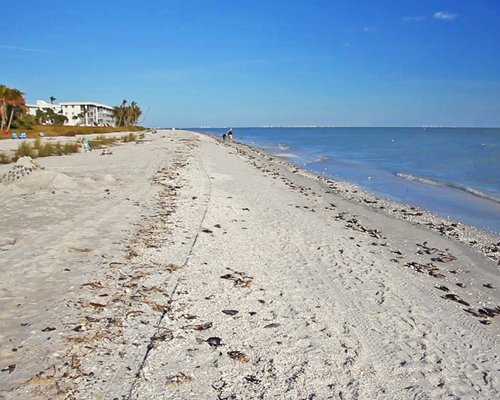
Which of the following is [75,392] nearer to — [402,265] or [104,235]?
[104,235]

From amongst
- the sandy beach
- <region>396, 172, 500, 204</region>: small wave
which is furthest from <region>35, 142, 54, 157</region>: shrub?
<region>396, 172, 500, 204</region>: small wave

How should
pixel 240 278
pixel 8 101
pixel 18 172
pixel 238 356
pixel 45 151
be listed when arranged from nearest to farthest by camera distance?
pixel 238 356 < pixel 240 278 < pixel 18 172 < pixel 45 151 < pixel 8 101

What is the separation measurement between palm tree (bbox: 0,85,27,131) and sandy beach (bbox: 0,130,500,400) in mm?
49718

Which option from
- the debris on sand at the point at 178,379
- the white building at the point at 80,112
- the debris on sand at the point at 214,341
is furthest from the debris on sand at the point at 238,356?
Result: the white building at the point at 80,112

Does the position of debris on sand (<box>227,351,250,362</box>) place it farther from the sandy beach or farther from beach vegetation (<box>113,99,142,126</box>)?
beach vegetation (<box>113,99,142,126</box>)

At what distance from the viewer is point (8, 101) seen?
5256cm

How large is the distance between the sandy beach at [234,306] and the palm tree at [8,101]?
49718 millimetres

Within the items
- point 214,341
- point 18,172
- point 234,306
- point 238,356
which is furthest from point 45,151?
point 238,356

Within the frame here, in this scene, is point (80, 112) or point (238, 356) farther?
point (80, 112)

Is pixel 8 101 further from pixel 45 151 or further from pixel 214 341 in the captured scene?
pixel 214 341

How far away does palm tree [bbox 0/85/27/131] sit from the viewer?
51.8 meters

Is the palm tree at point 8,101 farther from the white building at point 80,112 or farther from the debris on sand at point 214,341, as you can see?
the debris on sand at point 214,341

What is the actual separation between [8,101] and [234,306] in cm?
5816

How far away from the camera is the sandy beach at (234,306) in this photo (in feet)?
12.1
